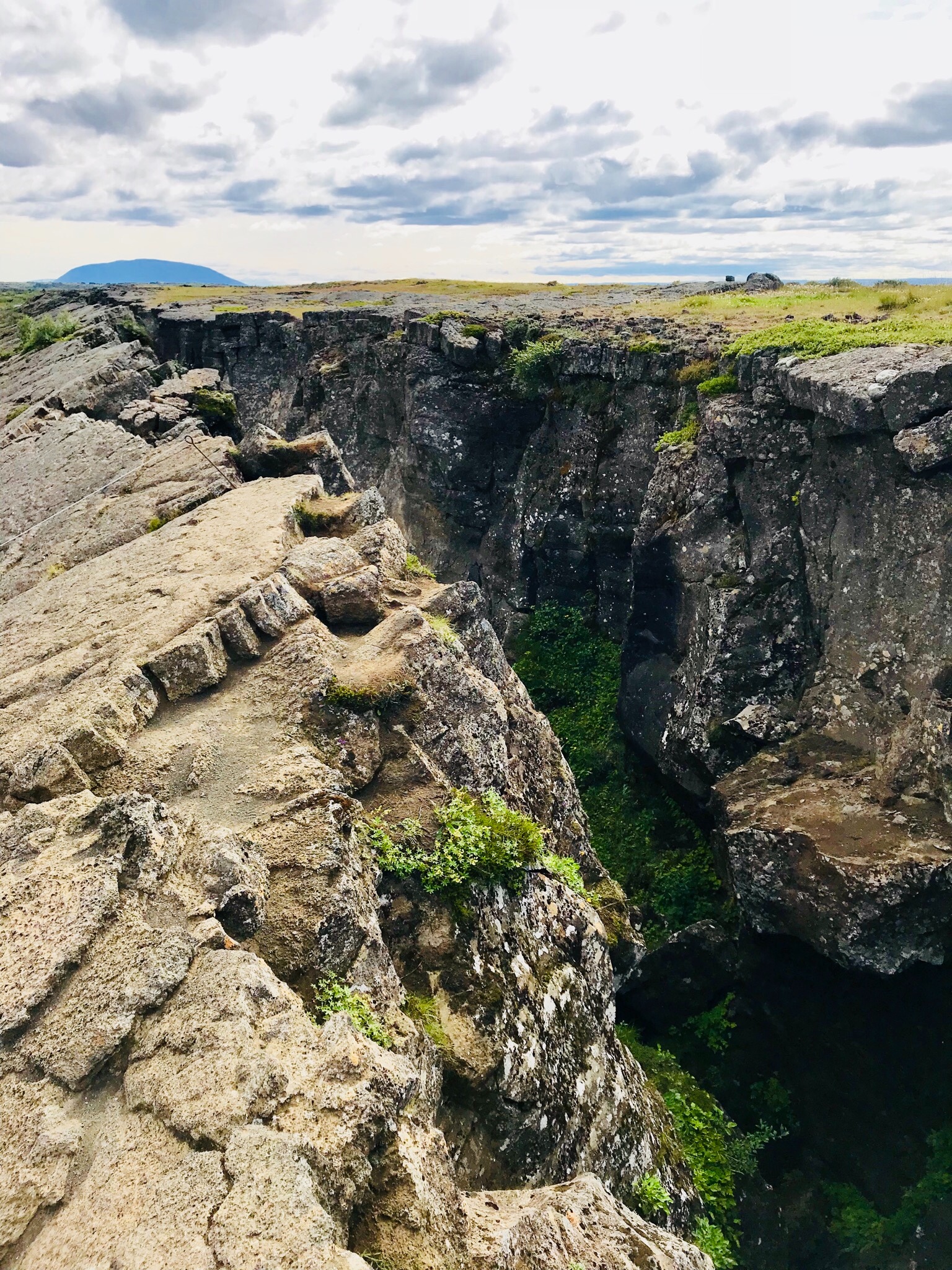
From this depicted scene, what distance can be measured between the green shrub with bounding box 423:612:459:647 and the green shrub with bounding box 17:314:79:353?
48.8 metres

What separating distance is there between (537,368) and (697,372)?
30.2 ft

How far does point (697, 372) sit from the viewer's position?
29641mm

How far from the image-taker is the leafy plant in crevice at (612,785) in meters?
25.2

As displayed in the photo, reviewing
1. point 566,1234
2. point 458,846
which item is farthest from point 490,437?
point 566,1234

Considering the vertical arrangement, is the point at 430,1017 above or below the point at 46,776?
below

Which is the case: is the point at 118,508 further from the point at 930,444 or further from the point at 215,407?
the point at 930,444

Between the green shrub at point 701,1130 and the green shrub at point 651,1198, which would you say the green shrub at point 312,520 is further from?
the green shrub at point 701,1130

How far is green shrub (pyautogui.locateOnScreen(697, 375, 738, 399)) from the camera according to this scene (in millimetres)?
27156

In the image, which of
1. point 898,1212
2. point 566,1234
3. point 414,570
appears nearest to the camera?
point 566,1234

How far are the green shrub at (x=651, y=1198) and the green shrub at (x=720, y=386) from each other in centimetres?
2222

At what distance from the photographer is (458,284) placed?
251 ft

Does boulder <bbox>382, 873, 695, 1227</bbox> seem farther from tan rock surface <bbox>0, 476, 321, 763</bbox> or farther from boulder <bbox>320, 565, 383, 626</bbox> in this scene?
tan rock surface <bbox>0, 476, 321, 763</bbox>

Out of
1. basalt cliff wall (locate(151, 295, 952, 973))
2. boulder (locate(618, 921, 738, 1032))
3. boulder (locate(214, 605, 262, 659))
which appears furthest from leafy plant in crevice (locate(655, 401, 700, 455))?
boulder (locate(214, 605, 262, 659))

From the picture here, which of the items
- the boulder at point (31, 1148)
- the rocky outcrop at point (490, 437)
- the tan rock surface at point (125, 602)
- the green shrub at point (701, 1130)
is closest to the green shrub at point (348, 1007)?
the boulder at point (31, 1148)
